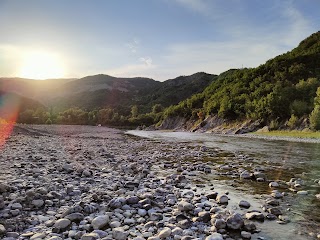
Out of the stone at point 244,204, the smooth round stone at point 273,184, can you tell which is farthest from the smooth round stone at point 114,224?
the smooth round stone at point 273,184

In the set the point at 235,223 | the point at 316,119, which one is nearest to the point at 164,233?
the point at 235,223

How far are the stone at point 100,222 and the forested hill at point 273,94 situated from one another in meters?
60.6

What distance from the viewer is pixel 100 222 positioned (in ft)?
22.3

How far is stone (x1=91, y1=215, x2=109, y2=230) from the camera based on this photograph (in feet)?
22.0

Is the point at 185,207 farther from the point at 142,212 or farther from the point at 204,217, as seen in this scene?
the point at 142,212

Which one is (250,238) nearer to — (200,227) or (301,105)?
(200,227)

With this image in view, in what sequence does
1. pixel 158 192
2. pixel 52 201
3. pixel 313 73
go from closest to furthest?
pixel 52 201 < pixel 158 192 < pixel 313 73

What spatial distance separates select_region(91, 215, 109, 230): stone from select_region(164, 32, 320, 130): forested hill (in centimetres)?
6058

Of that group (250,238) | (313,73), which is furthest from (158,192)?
(313,73)

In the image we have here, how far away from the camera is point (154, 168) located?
16000 mm

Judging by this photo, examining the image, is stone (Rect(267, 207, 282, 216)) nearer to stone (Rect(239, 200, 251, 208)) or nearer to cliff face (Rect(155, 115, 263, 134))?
stone (Rect(239, 200, 251, 208))

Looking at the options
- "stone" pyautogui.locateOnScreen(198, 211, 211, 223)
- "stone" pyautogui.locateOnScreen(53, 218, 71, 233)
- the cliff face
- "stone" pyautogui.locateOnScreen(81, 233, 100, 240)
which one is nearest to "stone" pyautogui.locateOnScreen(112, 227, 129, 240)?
"stone" pyautogui.locateOnScreen(81, 233, 100, 240)

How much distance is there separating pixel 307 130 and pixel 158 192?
183ft

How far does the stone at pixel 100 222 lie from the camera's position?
6.72 meters
